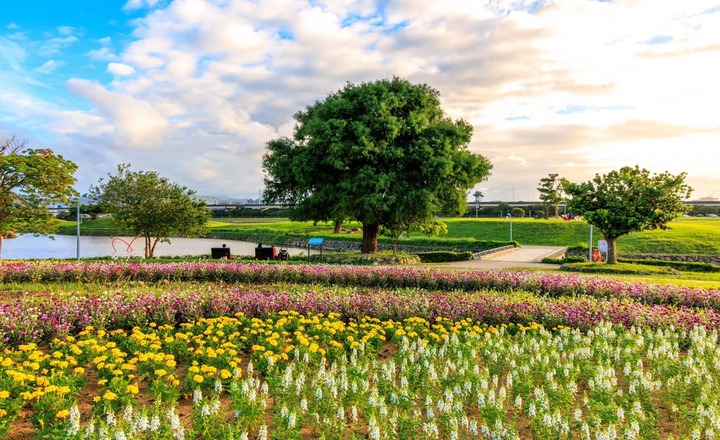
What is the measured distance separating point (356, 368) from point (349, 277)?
914 cm

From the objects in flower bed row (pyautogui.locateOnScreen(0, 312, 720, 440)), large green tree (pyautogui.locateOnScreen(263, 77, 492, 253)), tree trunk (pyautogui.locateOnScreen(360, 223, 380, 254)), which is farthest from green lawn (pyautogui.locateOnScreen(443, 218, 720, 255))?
flower bed row (pyautogui.locateOnScreen(0, 312, 720, 440))

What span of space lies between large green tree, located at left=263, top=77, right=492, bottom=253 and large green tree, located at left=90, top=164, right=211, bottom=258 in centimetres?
566

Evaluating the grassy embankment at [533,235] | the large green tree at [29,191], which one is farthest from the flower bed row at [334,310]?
the grassy embankment at [533,235]

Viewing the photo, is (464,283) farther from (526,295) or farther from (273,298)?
(273,298)

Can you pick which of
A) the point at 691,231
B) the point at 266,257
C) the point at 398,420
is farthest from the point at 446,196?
the point at 691,231

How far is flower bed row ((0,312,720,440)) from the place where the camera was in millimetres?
4922

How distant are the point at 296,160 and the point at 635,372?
21900 mm

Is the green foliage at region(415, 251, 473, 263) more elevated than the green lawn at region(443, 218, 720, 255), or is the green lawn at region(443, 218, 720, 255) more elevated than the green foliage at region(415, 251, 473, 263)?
the green lawn at region(443, 218, 720, 255)

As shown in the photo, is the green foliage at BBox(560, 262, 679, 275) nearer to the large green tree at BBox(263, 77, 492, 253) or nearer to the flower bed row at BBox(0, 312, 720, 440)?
the large green tree at BBox(263, 77, 492, 253)

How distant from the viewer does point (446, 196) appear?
2800 centimetres

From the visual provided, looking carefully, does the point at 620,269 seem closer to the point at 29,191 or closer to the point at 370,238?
the point at 370,238

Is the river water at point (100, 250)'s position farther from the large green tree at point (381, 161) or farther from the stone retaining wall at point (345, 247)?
the large green tree at point (381, 161)

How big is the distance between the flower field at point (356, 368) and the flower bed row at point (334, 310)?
4 centimetres

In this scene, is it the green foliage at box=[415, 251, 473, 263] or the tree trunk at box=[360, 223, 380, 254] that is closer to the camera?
the green foliage at box=[415, 251, 473, 263]
